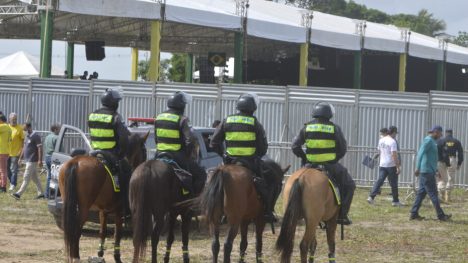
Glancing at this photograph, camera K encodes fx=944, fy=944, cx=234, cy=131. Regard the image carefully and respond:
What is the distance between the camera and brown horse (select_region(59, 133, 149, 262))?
11.9 meters

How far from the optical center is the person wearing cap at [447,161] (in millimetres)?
22939

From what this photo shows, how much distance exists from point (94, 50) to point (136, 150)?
28.3m

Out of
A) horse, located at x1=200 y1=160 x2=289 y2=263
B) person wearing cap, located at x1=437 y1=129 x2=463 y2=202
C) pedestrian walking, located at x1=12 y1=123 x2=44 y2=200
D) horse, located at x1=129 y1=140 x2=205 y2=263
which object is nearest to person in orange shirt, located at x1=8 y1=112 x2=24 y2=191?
pedestrian walking, located at x1=12 y1=123 x2=44 y2=200

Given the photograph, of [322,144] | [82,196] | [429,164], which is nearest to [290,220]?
[322,144]

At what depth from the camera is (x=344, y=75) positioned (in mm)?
47281

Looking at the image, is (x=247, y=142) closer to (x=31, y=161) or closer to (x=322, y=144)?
(x=322, y=144)

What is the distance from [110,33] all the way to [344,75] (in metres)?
12.1

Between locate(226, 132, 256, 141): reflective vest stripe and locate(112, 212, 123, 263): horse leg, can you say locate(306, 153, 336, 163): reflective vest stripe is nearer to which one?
locate(226, 132, 256, 141): reflective vest stripe

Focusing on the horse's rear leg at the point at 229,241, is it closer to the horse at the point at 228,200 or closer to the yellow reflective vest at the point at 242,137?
the horse at the point at 228,200

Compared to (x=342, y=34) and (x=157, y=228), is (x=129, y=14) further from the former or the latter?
(x=157, y=228)

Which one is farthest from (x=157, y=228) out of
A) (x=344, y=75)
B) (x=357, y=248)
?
(x=344, y=75)

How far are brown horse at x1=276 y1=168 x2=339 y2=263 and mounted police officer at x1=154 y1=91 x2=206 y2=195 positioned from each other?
1.42 meters

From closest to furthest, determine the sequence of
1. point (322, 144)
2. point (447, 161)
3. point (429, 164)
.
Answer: point (322, 144) → point (429, 164) → point (447, 161)

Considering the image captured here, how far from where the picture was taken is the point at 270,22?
37.5 m
